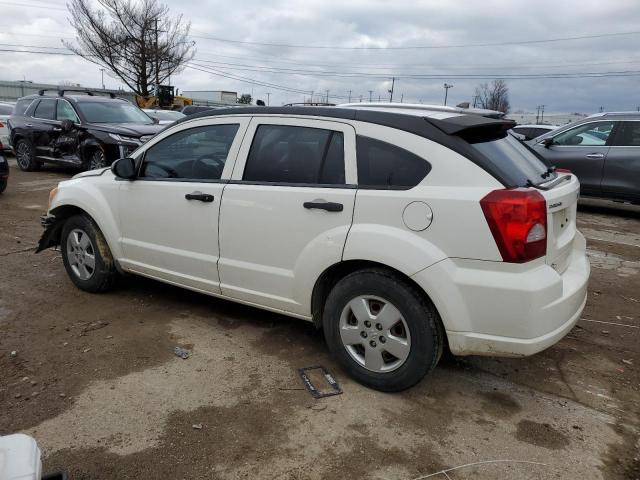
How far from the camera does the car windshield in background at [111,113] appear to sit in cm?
1110

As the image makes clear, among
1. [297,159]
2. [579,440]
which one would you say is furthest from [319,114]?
[579,440]

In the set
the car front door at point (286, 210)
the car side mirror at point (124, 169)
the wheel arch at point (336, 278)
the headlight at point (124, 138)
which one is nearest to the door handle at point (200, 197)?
the car front door at point (286, 210)

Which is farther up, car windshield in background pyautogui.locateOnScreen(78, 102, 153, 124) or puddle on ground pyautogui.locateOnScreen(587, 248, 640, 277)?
car windshield in background pyautogui.locateOnScreen(78, 102, 153, 124)

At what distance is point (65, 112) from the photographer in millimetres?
11414

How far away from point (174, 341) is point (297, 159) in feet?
5.41

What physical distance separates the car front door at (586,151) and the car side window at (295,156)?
6.81 meters

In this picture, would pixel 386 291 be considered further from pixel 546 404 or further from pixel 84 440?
pixel 84 440

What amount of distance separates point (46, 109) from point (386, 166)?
37.2 ft

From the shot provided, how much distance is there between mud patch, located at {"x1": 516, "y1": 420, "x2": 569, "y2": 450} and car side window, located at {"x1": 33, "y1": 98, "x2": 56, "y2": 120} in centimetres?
1189

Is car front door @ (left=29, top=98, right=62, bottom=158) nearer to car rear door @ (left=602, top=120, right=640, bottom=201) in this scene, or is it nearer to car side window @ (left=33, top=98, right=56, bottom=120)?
car side window @ (left=33, top=98, right=56, bottom=120)

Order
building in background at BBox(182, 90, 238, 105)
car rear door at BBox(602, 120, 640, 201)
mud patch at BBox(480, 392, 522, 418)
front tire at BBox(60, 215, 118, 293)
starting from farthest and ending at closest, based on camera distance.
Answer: building in background at BBox(182, 90, 238, 105)
car rear door at BBox(602, 120, 640, 201)
front tire at BBox(60, 215, 118, 293)
mud patch at BBox(480, 392, 522, 418)

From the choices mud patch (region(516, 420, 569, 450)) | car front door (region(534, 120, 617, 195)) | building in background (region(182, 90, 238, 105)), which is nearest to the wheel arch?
mud patch (region(516, 420, 569, 450))

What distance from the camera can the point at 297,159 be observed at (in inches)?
136

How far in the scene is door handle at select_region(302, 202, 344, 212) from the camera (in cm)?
315
